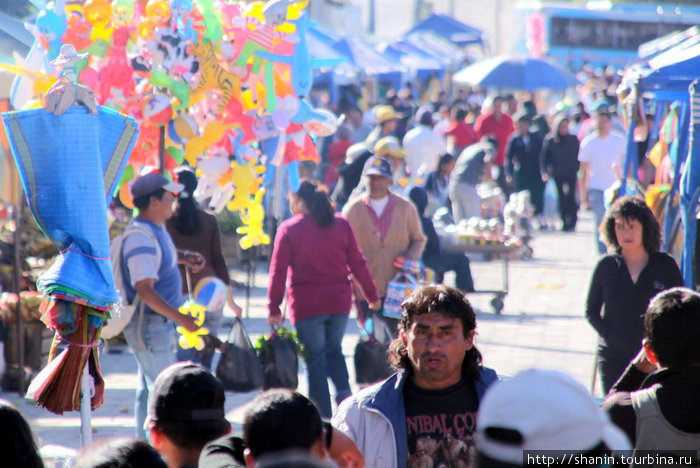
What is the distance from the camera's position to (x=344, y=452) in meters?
3.22

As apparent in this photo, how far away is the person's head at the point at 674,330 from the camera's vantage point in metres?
3.51

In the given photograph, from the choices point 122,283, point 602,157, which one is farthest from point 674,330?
point 602,157

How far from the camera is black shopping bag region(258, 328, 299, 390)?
7.22 metres

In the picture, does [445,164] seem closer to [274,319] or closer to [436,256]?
[436,256]

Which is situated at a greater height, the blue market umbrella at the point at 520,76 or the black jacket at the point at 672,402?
the blue market umbrella at the point at 520,76

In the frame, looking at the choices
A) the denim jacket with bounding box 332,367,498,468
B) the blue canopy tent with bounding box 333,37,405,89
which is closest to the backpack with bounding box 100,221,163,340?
the denim jacket with bounding box 332,367,498,468

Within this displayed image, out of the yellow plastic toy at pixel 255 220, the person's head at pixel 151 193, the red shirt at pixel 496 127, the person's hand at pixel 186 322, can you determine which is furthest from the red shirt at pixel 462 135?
the person's hand at pixel 186 322

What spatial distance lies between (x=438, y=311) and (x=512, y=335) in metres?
6.60

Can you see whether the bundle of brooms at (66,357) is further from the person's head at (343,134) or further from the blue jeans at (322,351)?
the person's head at (343,134)

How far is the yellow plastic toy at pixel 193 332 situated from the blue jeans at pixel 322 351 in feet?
2.21

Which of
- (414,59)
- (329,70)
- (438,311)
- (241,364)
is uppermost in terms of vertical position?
(414,59)

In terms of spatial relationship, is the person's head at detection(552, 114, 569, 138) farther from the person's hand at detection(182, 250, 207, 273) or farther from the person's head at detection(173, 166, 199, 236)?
the person's hand at detection(182, 250, 207, 273)

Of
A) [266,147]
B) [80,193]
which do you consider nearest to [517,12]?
[266,147]

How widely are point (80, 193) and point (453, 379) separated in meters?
1.92
